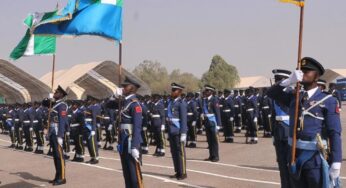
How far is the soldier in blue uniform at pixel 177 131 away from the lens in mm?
9445

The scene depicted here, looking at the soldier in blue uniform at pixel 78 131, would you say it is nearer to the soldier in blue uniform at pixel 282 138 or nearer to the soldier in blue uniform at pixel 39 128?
the soldier in blue uniform at pixel 39 128

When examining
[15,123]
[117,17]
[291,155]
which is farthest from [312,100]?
[15,123]

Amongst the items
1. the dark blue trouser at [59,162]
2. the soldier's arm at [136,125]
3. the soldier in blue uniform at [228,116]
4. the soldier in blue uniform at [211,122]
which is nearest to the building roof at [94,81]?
the soldier in blue uniform at [228,116]

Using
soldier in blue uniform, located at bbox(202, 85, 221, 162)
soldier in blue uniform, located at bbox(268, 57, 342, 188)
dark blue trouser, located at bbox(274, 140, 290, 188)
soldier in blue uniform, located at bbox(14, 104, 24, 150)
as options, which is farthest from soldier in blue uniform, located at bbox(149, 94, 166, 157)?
soldier in blue uniform, located at bbox(268, 57, 342, 188)

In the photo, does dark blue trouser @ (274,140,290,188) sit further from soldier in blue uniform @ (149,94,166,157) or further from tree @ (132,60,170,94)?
tree @ (132,60,170,94)

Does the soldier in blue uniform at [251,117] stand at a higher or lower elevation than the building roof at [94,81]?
lower

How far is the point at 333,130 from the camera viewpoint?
4.92 meters

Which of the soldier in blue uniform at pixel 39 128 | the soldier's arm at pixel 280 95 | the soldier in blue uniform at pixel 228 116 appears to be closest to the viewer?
the soldier's arm at pixel 280 95

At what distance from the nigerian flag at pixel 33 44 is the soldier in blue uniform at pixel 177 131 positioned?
2.93m

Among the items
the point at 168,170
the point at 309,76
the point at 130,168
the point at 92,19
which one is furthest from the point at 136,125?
the point at 168,170

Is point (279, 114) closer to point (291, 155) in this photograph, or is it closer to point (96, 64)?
point (291, 155)

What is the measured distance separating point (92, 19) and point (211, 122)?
5564mm

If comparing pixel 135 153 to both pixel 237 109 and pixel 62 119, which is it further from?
pixel 237 109

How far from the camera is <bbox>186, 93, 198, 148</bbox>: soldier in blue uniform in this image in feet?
51.9
